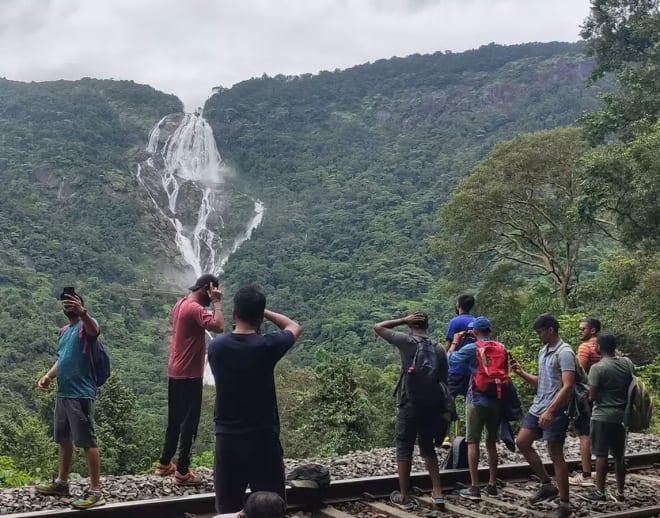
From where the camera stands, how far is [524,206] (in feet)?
72.7

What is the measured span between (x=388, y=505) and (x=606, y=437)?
69.4 inches

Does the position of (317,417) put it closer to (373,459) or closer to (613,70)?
(373,459)

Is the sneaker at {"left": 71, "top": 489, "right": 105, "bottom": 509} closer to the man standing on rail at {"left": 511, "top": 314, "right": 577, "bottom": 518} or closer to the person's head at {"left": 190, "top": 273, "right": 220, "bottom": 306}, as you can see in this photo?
the person's head at {"left": 190, "top": 273, "right": 220, "bottom": 306}

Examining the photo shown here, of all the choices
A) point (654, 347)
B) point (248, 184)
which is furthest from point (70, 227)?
point (654, 347)

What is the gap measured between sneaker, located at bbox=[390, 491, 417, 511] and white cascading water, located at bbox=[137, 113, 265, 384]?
70.0 meters

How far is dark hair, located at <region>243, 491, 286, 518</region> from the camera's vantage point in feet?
7.79

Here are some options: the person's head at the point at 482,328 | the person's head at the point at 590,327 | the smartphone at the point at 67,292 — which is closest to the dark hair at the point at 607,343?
the person's head at the point at 590,327

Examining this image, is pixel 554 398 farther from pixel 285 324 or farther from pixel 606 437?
pixel 285 324

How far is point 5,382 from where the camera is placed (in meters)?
36.9

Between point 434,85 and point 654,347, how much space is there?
10759cm

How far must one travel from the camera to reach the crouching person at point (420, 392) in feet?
15.4

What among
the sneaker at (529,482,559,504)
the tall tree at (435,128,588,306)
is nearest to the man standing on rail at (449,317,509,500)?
the sneaker at (529,482,559,504)

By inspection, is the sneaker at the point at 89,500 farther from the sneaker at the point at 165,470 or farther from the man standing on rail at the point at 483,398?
the man standing on rail at the point at 483,398

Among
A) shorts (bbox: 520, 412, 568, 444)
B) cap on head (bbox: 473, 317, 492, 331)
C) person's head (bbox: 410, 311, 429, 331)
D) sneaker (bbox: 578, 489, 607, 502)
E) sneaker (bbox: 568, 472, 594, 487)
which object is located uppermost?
person's head (bbox: 410, 311, 429, 331)
